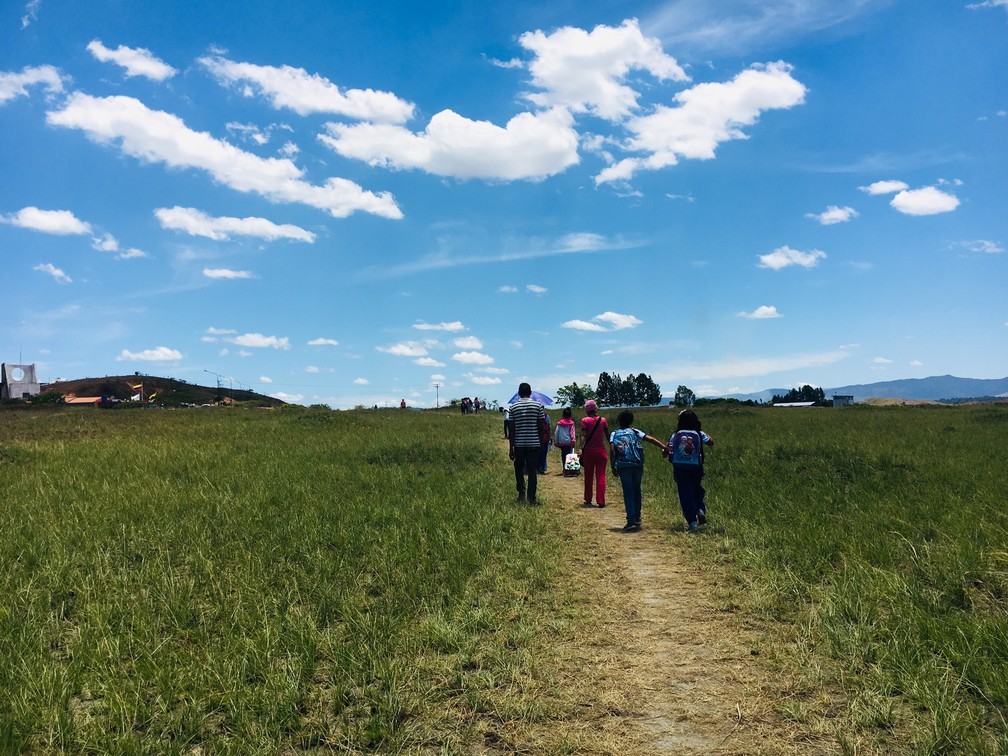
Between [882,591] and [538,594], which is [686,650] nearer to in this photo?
[538,594]

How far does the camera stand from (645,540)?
30.3 ft

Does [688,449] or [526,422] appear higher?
[526,422]

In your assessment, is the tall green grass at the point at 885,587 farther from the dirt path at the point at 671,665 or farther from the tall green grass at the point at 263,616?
the tall green grass at the point at 263,616

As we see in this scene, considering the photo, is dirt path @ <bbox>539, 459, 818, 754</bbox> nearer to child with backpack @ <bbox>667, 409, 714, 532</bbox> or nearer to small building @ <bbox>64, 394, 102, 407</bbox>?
child with backpack @ <bbox>667, 409, 714, 532</bbox>

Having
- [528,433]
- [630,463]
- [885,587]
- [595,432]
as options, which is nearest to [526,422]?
[528,433]

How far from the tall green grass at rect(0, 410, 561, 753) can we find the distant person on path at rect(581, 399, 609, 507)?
189 centimetres

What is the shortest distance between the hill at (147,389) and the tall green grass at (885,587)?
5773 inches

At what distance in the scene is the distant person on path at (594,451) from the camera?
1170 centimetres

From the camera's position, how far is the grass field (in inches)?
163

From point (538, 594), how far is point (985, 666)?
3772mm

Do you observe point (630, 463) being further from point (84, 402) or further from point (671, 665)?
point (84, 402)

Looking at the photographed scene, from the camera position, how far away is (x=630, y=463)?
1020 centimetres

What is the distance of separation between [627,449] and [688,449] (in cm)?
109

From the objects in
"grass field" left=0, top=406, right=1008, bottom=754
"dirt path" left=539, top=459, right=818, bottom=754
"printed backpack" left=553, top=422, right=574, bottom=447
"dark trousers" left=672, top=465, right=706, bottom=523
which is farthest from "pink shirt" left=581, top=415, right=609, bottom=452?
"printed backpack" left=553, top=422, right=574, bottom=447
